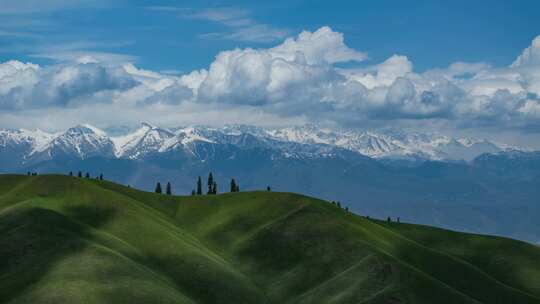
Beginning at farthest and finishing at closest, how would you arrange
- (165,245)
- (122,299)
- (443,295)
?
(165,245) → (443,295) → (122,299)

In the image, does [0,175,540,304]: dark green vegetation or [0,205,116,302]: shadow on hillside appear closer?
[0,175,540,304]: dark green vegetation

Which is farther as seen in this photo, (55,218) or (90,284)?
(55,218)

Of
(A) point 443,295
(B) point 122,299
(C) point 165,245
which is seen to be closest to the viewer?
(B) point 122,299

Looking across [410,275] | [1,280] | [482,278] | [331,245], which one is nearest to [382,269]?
[410,275]

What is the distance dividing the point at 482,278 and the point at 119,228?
93.8 metres

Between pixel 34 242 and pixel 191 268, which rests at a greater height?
pixel 34 242

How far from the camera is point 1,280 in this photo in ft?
487

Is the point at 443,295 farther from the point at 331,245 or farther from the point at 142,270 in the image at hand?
the point at 142,270

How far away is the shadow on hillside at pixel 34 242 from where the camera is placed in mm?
148875

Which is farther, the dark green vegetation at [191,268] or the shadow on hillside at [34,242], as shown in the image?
the shadow on hillside at [34,242]

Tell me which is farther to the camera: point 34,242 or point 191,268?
point 191,268

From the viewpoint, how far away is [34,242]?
167 metres

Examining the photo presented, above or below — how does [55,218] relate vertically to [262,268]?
above

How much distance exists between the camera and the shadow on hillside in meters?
149
